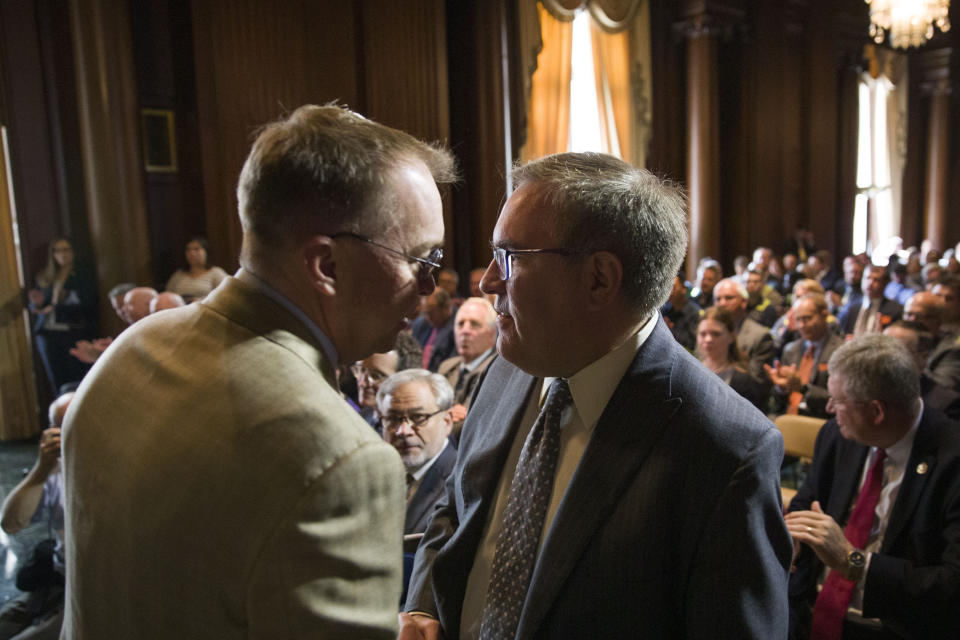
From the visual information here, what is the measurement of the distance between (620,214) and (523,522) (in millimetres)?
579

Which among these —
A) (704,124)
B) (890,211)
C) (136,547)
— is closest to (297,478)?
(136,547)

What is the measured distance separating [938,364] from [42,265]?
6695 millimetres

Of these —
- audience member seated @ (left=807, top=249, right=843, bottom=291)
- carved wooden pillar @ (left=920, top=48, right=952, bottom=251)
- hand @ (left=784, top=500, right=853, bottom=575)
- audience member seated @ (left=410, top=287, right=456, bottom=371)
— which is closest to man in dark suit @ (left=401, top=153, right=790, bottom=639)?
hand @ (left=784, top=500, right=853, bottom=575)

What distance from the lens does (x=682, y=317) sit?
19.5 feet

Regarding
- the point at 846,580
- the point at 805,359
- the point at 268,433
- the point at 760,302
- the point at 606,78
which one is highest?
the point at 606,78

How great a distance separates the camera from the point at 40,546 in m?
2.96

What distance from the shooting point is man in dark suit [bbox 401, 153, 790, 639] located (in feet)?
3.63

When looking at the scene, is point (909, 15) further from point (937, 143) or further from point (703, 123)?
point (937, 143)

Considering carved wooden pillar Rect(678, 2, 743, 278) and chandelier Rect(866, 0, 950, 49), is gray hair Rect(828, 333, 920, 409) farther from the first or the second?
carved wooden pillar Rect(678, 2, 743, 278)

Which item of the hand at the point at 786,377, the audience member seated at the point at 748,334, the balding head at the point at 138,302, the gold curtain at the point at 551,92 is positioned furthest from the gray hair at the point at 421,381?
the gold curtain at the point at 551,92

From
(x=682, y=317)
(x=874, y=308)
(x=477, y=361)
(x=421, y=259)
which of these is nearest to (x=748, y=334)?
(x=682, y=317)

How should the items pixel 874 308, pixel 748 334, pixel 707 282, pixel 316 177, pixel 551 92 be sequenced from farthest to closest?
1. pixel 551 92
2. pixel 707 282
3. pixel 874 308
4. pixel 748 334
5. pixel 316 177

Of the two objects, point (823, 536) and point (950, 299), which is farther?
point (950, 299)

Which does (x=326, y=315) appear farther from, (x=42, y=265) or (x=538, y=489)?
(x=42, y=265)
